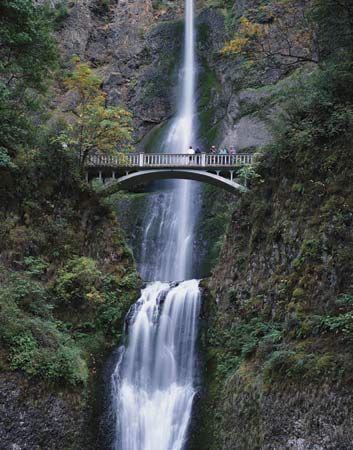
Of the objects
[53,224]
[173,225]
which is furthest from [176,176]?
[53,224]

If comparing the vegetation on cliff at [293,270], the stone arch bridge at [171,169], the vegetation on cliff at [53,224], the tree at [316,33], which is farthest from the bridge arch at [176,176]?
the tree at [316,33]

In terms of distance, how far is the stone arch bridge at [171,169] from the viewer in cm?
2195

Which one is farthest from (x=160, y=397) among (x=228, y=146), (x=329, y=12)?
(x=228, y=146)

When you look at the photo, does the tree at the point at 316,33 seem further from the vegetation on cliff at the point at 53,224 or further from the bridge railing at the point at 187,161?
the vegetation on cliff at the point at 53,224

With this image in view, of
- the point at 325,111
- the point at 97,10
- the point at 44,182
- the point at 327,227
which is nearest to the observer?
the point at 327,227

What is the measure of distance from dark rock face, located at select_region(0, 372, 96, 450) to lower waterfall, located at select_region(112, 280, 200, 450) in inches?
54.7

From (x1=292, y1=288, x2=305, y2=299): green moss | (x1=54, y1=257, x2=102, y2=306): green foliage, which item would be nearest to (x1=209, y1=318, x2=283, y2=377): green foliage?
(x1=292, y1=288, x2=305, y2=299): green moss

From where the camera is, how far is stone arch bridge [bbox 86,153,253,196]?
22.0 m

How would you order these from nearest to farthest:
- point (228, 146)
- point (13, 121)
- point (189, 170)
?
point (13, 121) → point (189, 170) → point (228, 146)

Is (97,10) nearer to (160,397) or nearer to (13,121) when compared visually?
(13,121)

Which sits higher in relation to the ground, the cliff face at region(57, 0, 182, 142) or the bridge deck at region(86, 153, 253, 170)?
the cliff face at region(57, 0, 182, 142)

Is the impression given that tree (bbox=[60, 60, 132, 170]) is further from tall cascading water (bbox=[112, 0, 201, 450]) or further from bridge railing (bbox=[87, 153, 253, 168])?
tall cascading water (bbox=[112, 0, 201, 450])

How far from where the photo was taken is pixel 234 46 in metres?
15.0

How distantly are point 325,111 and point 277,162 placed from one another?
263 cm
